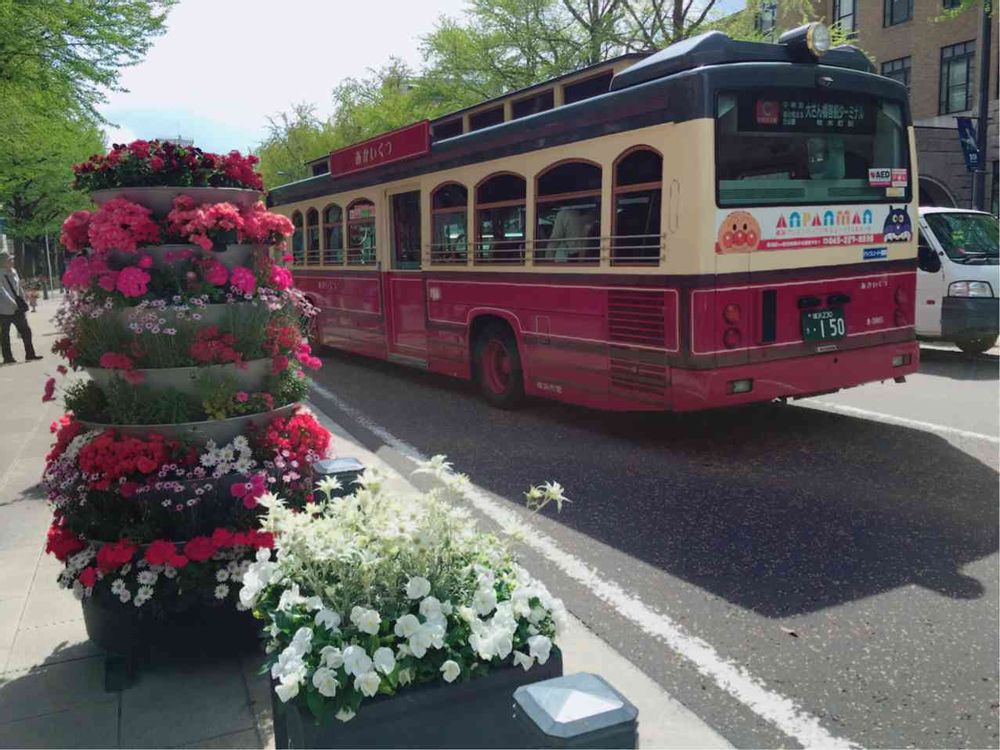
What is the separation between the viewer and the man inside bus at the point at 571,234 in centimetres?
768

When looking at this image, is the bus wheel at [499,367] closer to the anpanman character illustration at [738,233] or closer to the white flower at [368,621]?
the anpanman character illustration at [738,233]

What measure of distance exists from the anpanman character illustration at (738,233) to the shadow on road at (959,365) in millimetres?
5540

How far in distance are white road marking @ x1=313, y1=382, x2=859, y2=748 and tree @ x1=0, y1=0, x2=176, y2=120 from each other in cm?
1115

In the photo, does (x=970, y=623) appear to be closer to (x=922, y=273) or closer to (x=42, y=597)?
(x=42, y=597)

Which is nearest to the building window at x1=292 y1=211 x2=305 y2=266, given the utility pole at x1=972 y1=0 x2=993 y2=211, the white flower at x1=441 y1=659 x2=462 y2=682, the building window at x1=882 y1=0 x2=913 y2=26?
the utility pole at x1=972 y1=0 x2=993 y2=211

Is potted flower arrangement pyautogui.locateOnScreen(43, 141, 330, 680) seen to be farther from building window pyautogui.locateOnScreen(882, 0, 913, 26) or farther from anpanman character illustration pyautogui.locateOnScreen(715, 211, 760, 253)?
building window pyautogui.locateOnScreen(882, 0, 913, 26)

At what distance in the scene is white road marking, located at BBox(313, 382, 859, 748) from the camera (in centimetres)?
323

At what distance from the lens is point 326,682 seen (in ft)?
6.74

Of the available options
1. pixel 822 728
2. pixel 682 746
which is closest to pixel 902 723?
pixel 822 728

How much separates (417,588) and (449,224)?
8011 mm

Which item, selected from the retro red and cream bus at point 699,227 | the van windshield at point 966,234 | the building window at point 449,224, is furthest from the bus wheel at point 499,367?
the van windshield at point 966,234

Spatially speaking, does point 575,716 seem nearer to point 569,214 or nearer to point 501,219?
point 569,214

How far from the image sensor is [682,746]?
3109 millimetres

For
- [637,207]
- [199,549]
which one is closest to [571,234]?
[637,207]
